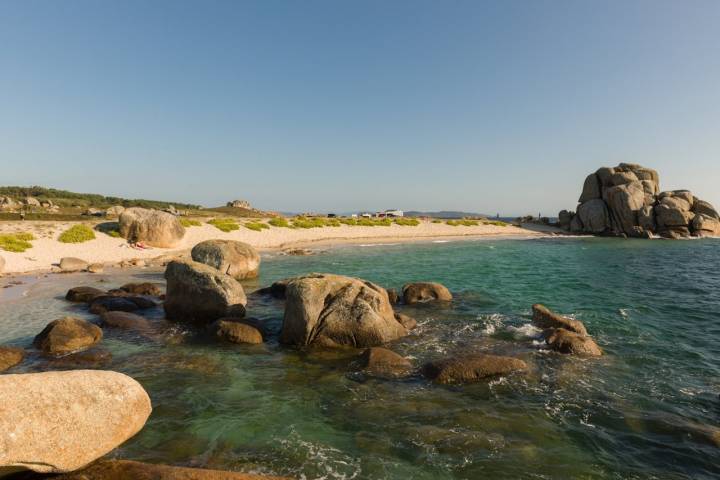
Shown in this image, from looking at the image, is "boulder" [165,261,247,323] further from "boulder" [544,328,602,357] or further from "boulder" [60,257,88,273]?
"boulder" [60,257,88,273]

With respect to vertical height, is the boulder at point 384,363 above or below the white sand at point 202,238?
below

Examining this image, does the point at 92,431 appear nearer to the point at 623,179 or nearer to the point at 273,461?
the point at 273,461

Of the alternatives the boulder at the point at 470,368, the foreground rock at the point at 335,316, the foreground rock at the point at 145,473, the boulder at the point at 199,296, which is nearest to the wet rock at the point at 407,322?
the foreground rock at the point at 335,316

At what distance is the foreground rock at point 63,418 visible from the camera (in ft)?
17.3

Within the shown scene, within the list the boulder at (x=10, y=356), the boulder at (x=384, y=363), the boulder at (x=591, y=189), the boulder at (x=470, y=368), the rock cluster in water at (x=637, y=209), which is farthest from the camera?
the boulder at (x=591, y=189)

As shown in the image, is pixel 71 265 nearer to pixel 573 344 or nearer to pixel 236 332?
pixel 236 332

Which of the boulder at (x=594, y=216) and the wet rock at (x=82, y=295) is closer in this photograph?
the wet rock at (x=82, y=295)

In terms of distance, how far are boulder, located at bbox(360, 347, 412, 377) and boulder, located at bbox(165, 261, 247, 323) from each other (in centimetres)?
699

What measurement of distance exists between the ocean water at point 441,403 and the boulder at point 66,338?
2.01 feet

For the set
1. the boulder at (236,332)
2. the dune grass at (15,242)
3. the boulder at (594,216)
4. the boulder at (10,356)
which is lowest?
the boulder at (10,356)

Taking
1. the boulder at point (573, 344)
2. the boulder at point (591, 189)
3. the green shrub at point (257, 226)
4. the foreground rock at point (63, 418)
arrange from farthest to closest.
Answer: the boulder at point (591, 189), the green shrub at point (257, 226), the boulder at point (573, 344), the foreground rock at point (63, 418)

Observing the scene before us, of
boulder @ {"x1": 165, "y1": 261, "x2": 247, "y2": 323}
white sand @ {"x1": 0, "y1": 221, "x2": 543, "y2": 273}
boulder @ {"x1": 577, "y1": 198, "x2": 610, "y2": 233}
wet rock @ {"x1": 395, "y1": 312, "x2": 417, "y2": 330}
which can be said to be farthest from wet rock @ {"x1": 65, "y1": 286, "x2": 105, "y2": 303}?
boulder @ {"x1": 577, "y1": 198, "x2": 610, "y2": 233}

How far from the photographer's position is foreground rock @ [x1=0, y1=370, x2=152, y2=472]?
5.28m

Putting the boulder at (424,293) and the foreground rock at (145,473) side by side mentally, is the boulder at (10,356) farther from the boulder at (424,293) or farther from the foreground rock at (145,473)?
the boulder at (424,293)
